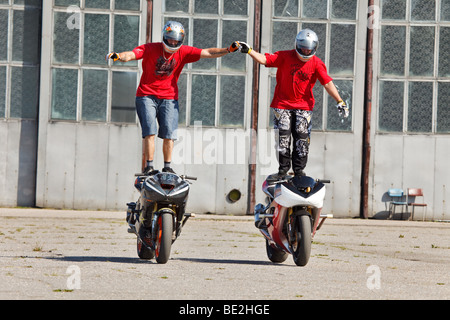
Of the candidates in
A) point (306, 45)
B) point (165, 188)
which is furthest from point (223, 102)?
Answer: point (165, 188)

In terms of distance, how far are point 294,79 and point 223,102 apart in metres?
8.71

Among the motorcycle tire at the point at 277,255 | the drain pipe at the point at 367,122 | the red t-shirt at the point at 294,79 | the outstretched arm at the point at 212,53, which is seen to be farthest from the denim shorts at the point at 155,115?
the drain pipe at the point at 367,122

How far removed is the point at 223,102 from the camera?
1895cm

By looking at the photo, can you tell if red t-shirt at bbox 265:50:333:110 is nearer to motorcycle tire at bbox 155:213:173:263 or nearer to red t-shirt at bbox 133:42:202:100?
red t-shirt at bbox 133:42:202:100

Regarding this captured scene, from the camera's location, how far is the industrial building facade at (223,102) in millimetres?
18763

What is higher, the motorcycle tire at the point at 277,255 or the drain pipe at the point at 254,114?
the drain pipe at the point at 254,114

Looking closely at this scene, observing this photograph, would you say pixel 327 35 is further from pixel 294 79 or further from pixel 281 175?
pixel 281 175

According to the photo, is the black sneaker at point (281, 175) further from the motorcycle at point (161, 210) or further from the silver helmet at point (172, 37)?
the silver helmet at point (172, 37)

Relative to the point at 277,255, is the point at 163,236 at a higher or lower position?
higher

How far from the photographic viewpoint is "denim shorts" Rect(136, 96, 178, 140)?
9.97 m

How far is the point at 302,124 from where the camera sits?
1016 centimetres

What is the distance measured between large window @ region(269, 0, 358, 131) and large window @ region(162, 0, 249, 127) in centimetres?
67

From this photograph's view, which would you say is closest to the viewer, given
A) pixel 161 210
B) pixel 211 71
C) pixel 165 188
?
pixel 161 210

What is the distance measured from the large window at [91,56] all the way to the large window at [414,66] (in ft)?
16.2
